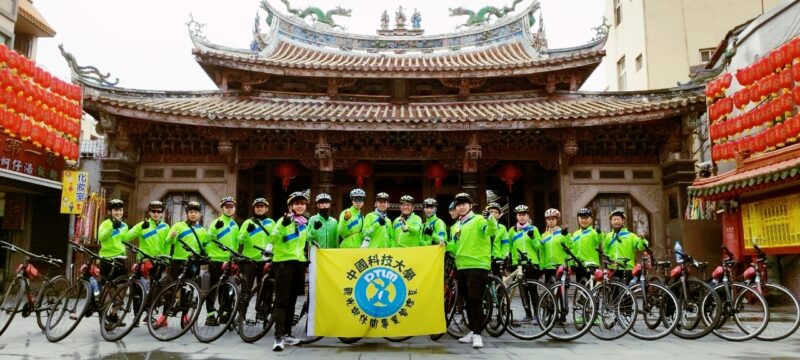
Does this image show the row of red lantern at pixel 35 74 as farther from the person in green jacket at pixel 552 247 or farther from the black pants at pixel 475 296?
the person in green jacket at pixel 552 247

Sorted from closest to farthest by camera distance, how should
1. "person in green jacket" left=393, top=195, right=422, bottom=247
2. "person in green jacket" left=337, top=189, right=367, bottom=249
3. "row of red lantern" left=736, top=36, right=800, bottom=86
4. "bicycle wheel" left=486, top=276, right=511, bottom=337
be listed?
"bicycle wheel" left=486, top=276, right=511, bottom=337 → "person in green jacket" left=337, top=189, right=367, bottom=249 → "person in green jacket" left=393, top=195, right=422, bottom=247 → "row of red lantern" left=736, top=36, right=800, bottom=86

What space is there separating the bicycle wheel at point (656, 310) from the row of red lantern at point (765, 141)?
4780 mm

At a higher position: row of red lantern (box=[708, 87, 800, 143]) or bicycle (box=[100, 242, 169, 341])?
row of red lantern (box=[708, 87, 800, 143])

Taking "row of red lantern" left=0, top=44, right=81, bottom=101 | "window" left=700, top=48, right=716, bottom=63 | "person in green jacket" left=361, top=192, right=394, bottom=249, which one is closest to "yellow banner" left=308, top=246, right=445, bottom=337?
"person in green jacket" left=361, top=192, right=394, bottom=249

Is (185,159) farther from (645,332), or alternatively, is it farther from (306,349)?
(645,332)

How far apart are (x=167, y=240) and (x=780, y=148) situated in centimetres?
1082

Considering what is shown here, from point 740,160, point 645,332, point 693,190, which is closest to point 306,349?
point 645,332

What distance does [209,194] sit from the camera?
40.7 feet

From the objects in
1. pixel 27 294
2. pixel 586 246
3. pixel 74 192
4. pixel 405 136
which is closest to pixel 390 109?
pixel 405 136

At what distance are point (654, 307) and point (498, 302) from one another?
6.85 ft

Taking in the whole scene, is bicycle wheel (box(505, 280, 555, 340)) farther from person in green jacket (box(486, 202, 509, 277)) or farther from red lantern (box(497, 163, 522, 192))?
red lantern (box(497, 163, 522, 192))

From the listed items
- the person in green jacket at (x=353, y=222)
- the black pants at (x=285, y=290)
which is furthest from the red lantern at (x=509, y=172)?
the black pants at (x=285, y=290)

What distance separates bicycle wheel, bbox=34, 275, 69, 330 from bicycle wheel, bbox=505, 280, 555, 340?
568 centimetres

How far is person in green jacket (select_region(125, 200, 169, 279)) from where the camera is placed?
715 centimetres
